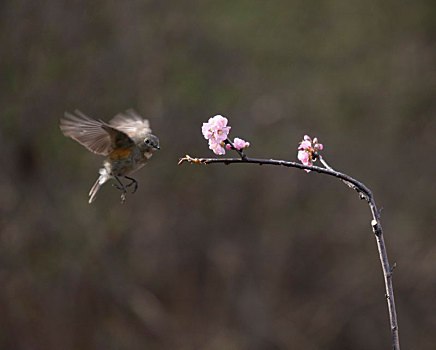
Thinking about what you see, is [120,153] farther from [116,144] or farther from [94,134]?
[94,134]

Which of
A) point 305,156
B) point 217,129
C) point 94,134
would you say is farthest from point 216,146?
point 94,134

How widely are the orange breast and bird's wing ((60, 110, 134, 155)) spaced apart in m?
0.02

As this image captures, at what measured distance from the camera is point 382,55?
8188 millimetres

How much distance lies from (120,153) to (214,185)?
146 inches

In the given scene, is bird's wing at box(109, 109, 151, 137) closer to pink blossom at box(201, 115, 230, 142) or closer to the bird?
the bird

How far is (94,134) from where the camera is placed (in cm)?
287

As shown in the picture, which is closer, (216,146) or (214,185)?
(216,146)

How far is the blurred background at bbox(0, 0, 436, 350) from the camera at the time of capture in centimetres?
565

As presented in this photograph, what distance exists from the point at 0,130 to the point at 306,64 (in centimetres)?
410

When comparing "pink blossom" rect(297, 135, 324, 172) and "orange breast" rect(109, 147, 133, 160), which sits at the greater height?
"orange breast" rect(109, 147, 133, 160)

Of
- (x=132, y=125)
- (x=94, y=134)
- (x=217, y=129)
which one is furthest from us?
(x=132, y=125)

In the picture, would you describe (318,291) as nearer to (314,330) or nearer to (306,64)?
(314,330)

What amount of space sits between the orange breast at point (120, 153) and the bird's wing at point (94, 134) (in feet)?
0.06

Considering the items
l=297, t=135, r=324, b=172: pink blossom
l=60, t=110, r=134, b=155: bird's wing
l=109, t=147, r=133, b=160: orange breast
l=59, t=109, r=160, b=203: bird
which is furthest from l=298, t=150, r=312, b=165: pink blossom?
l=109, t=147, r=133, b=160: orange breast
